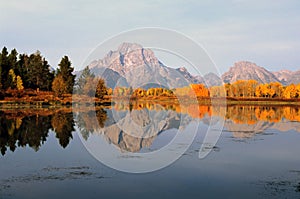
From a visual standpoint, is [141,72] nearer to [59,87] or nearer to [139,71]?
[139,71]

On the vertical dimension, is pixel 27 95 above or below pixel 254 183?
above

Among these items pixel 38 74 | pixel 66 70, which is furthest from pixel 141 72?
pixel 38 74

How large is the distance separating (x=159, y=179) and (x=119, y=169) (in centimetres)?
281

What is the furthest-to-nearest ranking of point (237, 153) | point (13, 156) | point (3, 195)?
point (237, 153)
point (13, 156)
point (3, 195)

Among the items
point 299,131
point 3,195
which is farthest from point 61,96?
→ point 3,195

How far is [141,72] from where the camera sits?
31656 millimetres

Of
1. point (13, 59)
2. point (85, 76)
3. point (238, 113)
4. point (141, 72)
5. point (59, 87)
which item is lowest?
point (238, 113)

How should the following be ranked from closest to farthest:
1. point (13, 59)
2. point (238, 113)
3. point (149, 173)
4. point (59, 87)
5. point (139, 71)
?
point (149, 173) → point (139, 71) → point (238, 113) → point (59, 87) → point (13, 59)

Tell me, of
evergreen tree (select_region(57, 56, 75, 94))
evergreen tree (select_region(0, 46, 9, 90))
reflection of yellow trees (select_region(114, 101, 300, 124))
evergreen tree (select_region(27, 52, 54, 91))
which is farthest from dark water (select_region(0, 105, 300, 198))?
evergreen tree (select_region(27, 52, 54, 91))

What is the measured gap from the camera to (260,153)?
24.2m

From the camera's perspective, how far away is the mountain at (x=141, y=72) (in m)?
21.6

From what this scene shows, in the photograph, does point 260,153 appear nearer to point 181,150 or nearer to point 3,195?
point 181,150

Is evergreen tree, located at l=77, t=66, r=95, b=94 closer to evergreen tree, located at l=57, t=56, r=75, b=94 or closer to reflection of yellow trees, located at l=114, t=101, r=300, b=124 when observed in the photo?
reflection of yellow trees, located at l=114, t=101, r=300, b=124


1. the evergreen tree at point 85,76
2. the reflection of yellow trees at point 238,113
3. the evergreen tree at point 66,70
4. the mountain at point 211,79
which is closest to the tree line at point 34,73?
the evergreen tree at point 66,70
